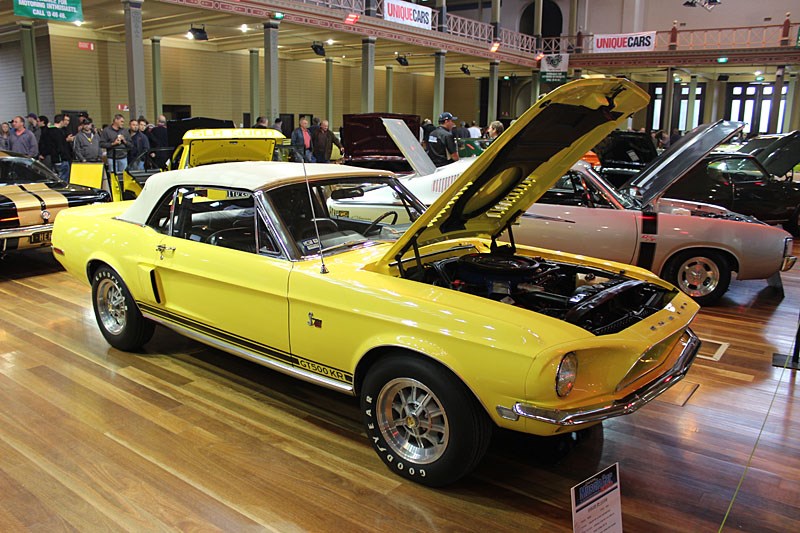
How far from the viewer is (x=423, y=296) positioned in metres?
3.27

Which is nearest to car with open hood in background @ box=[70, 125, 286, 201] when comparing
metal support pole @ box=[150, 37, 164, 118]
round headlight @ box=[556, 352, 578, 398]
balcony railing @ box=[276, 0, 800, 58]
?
round headlight @ box=[556, 352, 578, 398]

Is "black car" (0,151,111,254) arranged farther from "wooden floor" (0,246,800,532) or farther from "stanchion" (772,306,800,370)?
"stanchion" (772,306,800,370)

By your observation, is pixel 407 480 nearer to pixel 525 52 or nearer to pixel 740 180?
pixel 740 180

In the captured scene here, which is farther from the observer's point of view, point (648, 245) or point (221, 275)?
point (648, 245)

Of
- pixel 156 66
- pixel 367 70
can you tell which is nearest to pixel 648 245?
pixel 367 70

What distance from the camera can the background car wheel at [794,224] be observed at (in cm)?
1053

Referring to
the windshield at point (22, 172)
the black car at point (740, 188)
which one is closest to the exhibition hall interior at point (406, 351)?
the windshield at point (22, 172)

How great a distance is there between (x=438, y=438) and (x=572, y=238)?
4.27 metres

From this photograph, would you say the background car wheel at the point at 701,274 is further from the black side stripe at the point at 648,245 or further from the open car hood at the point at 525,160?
the open car hood at the point at 525,160

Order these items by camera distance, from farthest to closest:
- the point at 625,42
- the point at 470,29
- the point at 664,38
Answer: the point at 664,38, the point at 625,42, the point at 470,29

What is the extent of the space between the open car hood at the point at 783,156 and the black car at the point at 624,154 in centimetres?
201

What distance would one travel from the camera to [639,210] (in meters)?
6.85

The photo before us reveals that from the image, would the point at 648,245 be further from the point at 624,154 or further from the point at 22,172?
the point at 22,172

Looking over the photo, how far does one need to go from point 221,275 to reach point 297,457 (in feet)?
4.10
